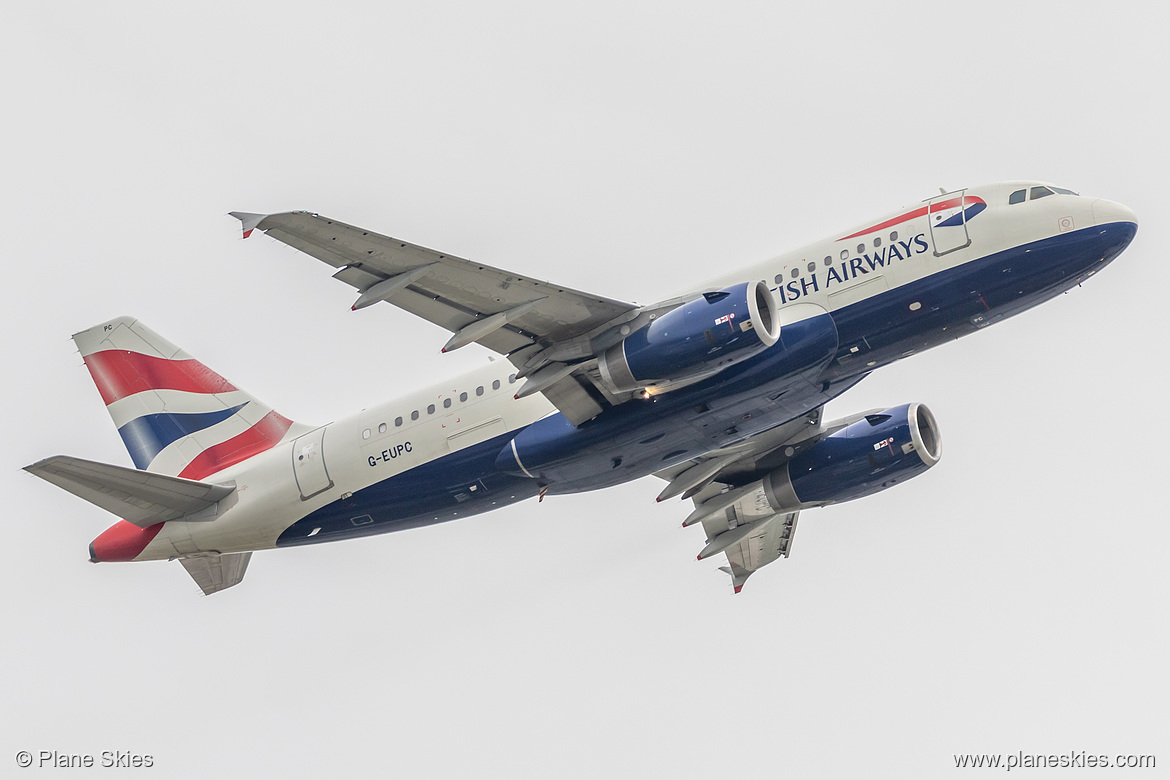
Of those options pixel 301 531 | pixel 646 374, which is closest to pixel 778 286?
pixel 646 374

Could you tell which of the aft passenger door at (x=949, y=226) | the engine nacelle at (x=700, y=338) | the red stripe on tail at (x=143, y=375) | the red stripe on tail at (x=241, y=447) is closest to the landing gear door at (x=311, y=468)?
the red stripe on tail at (x=241, y=447)

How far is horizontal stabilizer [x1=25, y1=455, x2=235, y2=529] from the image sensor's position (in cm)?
3325

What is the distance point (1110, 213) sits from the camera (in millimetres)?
30703

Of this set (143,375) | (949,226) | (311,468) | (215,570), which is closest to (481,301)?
(311,468)

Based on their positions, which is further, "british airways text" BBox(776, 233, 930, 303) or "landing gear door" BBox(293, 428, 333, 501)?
"landing gear door" BBox(293, 428, 333, 501)

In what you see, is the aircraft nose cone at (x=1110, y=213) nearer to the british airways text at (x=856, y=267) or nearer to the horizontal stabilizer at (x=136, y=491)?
the british airways text at (x=856, y=267)

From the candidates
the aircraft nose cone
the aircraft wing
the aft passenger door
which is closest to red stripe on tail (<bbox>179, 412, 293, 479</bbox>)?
the aircraft wing

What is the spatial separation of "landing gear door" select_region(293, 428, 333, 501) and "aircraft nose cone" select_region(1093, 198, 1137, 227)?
2044 cm

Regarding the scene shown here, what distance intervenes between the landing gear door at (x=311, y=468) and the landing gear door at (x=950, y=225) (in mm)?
16897

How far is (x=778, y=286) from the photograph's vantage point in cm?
3212

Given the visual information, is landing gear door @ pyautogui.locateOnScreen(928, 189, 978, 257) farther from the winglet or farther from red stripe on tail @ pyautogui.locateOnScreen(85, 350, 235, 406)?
red stripe on tail @ pyautogui.locateOnScreen(85, 350, 235, 406)

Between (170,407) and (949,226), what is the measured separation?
76.6 feet

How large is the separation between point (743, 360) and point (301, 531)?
13.4 meters

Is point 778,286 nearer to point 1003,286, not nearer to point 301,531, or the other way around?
point 1003,286
